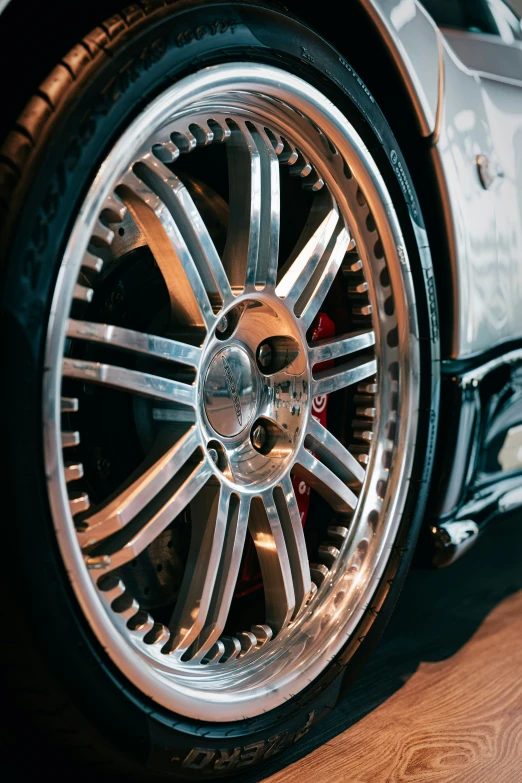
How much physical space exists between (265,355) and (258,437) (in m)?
0.13

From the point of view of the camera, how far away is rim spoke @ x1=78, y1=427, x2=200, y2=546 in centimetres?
94

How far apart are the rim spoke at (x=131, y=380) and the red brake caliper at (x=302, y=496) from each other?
16.5 inches

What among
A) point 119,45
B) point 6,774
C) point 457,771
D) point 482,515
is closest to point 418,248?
point 482,515

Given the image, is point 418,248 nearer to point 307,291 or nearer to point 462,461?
point 307,291

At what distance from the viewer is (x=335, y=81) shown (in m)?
1.19

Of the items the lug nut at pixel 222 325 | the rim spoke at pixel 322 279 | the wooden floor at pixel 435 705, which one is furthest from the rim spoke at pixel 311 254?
the wooden floor at pixel 435 705

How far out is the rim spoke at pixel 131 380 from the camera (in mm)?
872

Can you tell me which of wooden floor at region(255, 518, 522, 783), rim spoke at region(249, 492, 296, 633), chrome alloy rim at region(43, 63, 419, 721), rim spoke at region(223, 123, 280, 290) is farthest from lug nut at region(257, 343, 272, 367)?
wooden floor at region(255, 518, 522, 783)

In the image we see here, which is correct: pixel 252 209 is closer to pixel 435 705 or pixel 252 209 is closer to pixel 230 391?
pixel 230 391

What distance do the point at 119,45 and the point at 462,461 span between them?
95cm

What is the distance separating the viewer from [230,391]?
3.80 ft

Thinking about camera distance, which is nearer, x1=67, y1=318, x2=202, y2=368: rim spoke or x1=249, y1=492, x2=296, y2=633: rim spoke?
x1=67, y1=318, x2=202, y2=368: rim spoke

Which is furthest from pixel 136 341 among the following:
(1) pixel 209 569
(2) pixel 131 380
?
(1) pixel 209 569

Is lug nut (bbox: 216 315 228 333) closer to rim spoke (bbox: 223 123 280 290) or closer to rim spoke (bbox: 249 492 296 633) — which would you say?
rim spoke (bbox: 223 123 280 290)
